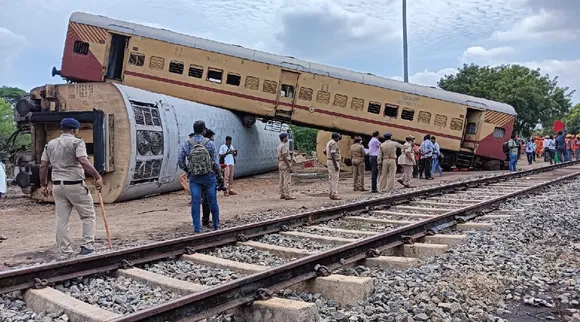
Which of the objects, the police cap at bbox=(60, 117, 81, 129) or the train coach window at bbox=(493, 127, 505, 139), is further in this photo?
the train coach window at bbox=(493, 127, 505, 139)

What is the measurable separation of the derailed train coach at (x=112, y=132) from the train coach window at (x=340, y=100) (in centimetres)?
789

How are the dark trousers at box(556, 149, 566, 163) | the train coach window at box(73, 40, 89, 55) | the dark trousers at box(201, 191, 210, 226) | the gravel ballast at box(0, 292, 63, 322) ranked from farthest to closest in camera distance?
the dark trousers at box(556, 149, 566, 163) < the train coach window at box(73, 40, 89, 55) < the dark trousers at box(201, 191, 210, 226) < the gravel ballast at box(0, 292, 63, 322)

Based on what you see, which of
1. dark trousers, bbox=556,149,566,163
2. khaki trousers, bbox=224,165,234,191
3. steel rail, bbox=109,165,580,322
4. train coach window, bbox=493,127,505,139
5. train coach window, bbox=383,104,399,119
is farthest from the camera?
dark trousers, bbox=556,149,566,163

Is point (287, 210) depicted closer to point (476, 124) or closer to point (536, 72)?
point (476, 124)

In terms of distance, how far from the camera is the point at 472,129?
21.8 m

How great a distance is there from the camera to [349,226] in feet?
26.3

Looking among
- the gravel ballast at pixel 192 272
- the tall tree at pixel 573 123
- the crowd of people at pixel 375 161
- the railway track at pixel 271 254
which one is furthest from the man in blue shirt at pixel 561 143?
the tall tree at pixel 573 123

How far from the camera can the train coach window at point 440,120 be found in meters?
20.9

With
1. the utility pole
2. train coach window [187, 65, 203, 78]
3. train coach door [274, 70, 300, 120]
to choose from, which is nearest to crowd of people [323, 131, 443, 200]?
train coach door [274, 70, 300, 120]

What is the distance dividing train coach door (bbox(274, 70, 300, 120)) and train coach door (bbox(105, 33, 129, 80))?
546 cm

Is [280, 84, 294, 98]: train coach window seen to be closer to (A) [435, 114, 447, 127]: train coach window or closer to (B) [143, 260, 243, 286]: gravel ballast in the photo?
(A) [435, 114, 447, 127]: train coach window

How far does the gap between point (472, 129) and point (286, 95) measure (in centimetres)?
797

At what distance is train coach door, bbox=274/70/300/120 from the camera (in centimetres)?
1927

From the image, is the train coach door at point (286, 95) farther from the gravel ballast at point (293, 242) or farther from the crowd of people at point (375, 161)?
the gravel ballast at point (293, 242)
